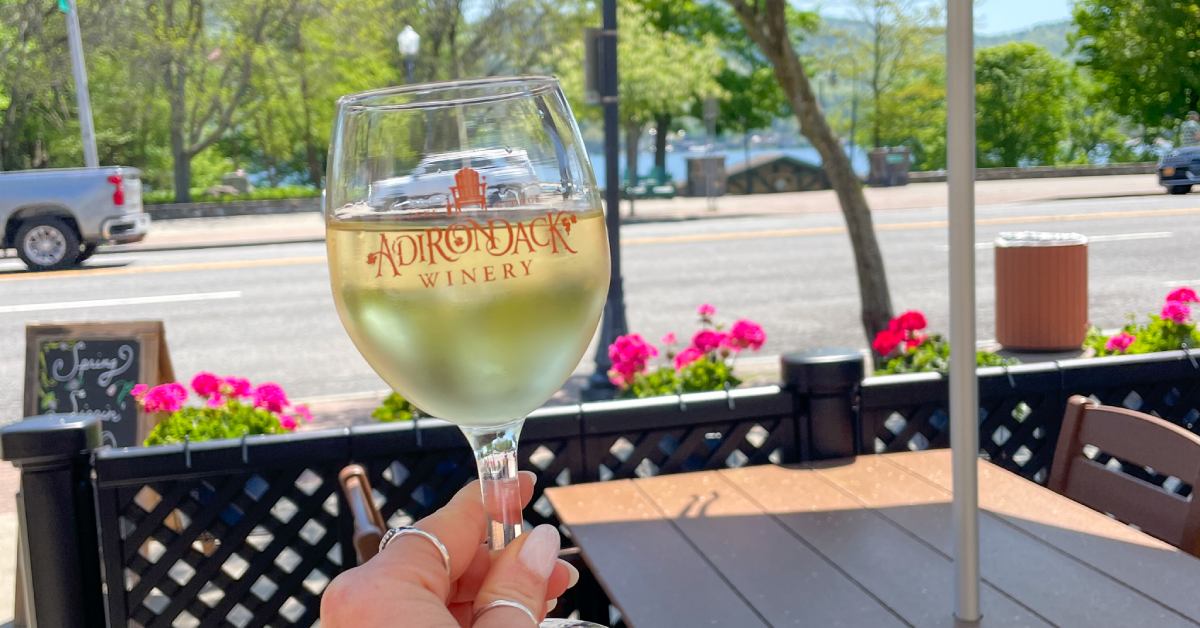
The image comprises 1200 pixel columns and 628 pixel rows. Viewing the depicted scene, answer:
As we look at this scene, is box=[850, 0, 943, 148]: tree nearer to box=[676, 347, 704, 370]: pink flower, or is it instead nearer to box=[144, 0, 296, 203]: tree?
box=[144, 0, 296, 203]: tree

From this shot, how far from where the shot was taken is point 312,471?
2.89 m

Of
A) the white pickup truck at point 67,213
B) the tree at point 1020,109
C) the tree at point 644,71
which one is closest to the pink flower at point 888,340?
the white pickup truck at point 67,213

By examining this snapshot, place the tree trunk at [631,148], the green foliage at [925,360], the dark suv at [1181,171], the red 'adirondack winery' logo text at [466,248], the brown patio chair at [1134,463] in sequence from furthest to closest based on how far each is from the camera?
the tree trunk at [631,148] < the dark suv at [1181,171] < the green foliage at [925,360] < the brown patio chair at [1134,463] < the red 'adirondack winery' logo text at [466,248]

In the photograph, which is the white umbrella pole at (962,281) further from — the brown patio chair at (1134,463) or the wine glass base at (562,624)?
the wine glass base at (562,624)

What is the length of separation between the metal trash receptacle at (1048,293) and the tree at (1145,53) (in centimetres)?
2095

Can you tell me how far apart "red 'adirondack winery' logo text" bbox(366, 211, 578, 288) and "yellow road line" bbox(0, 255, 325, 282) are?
15293mm

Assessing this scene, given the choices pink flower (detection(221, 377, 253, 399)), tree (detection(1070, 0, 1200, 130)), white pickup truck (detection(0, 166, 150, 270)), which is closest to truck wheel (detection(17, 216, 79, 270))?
white pickup truck (detection(0, 166, 150, 270))

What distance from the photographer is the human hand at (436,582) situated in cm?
62

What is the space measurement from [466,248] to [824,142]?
19.0 ft

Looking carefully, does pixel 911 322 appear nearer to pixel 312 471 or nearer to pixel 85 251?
pixel 312 471

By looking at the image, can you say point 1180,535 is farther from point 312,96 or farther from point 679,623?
point 312,96

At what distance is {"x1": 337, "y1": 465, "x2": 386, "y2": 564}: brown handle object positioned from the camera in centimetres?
184

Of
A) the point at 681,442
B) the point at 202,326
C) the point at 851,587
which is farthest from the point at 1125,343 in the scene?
the point at 202,326

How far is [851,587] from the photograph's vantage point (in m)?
2.10
